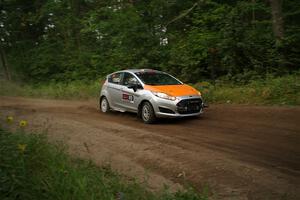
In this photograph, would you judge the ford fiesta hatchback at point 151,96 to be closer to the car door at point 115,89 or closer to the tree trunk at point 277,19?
the car door at point 115,89

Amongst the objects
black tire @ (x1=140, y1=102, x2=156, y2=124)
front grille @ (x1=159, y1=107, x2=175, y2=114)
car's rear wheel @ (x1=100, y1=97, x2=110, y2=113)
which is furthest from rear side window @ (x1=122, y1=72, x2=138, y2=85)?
front grille @ (x1=159, y1=107, x2=175, y2=114)

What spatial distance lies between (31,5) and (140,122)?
2778cm

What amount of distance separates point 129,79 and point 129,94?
0.68 meters

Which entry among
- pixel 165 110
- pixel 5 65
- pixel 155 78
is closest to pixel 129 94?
pixel 155 78

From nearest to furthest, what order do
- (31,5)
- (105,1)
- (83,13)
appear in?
(105,1)
(83,13)
(31,5)

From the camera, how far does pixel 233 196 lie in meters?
6.35

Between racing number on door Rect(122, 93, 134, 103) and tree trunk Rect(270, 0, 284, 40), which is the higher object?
tree trunk Rect(270, 0, 284, 40)

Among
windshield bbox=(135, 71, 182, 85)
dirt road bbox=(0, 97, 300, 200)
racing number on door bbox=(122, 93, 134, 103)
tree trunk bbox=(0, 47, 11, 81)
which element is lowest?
dirt road bbox=(0, 97, 300, 200)

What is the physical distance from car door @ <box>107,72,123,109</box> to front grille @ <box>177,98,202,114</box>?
9.42 ft

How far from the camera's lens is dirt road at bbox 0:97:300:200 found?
6.94 metres

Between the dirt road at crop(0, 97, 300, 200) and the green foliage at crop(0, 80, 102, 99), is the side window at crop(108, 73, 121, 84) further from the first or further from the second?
the green foliage at crop(0, 80, 102, 99)

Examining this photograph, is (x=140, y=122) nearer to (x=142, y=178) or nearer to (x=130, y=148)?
(x=130, y=148)

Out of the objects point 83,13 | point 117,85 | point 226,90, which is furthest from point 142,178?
point 83,13

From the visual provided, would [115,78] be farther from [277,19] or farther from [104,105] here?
[277,19]
